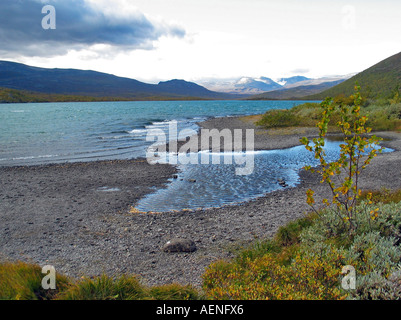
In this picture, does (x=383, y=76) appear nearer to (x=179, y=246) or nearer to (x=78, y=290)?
(x=179, y=246)

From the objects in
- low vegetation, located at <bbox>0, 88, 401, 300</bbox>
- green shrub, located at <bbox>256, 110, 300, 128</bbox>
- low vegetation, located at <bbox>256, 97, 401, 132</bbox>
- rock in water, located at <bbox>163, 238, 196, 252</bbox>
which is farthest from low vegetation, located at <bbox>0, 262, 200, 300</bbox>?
green shrub, located at <bbox>256, 110, 300, 128</bbox>

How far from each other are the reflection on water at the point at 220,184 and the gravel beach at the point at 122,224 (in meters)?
0.78

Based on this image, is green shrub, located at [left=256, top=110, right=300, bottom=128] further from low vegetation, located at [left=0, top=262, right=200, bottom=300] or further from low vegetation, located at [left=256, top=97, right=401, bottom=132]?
low vegetation, located at [left=0, top=262, right=200, bottom=300]

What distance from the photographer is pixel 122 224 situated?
10422mm

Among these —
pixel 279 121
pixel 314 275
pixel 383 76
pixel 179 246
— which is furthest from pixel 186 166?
pixel 383 76

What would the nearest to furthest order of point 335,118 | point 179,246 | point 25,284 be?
point 25,284, point 179,246, point 335,118

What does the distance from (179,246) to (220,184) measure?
7.79m

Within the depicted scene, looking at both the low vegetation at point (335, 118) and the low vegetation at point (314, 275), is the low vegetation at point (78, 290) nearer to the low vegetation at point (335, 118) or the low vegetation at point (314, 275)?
the low vegetation at point (314, 275)

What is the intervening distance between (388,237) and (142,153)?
73.2 feet

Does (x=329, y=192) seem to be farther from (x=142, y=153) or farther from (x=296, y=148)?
(x=142, y=153)

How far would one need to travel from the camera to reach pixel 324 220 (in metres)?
7.06

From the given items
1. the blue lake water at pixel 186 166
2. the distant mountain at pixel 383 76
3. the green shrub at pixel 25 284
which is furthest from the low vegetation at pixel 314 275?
the distant mountain at pixel 383 76

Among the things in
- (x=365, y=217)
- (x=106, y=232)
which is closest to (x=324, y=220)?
(x=365, y=217)

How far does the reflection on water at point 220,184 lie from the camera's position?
13.0m
